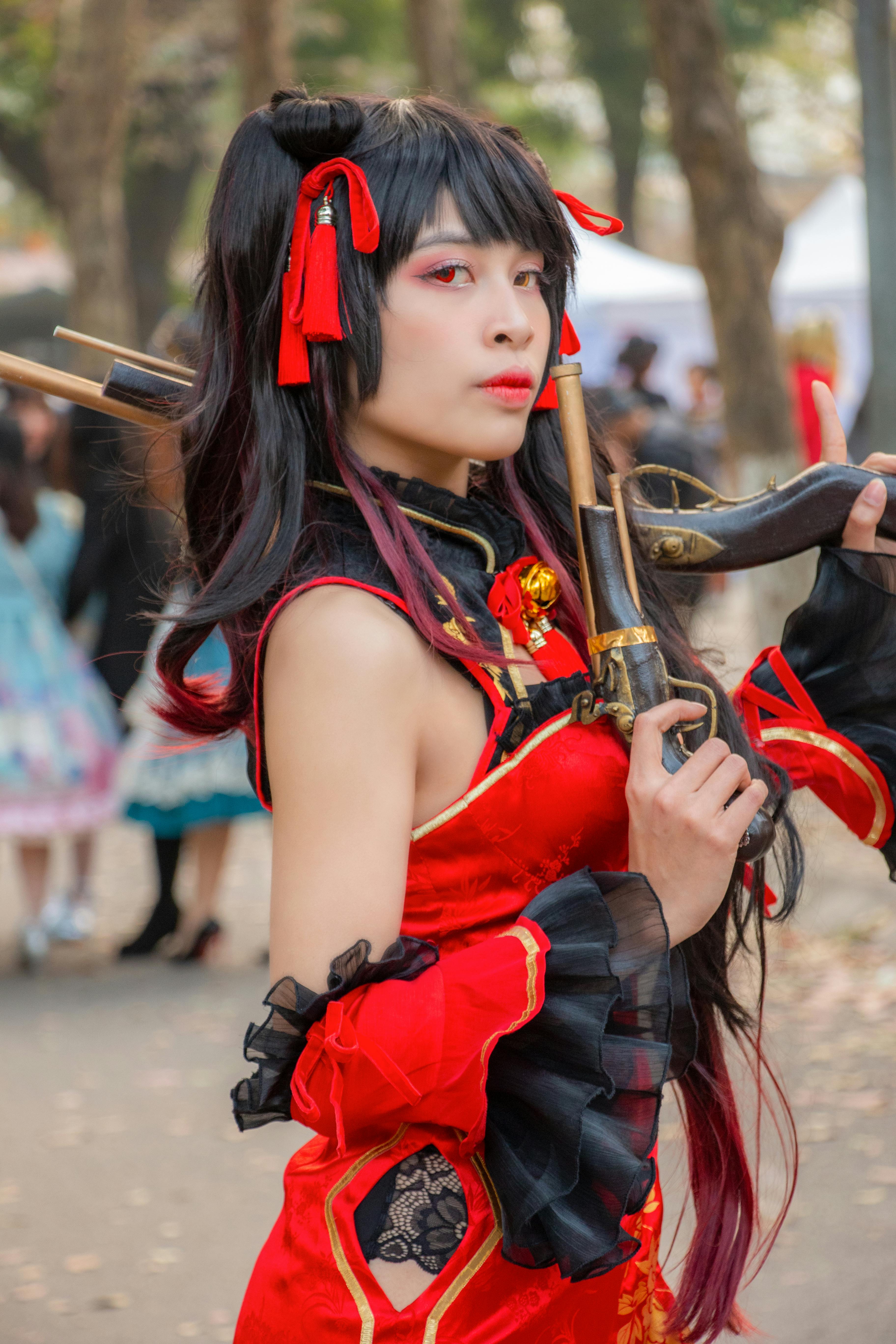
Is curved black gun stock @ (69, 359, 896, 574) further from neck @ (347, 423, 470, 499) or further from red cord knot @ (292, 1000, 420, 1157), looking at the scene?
red cord knot @ (292, 1000, 420, 1157)

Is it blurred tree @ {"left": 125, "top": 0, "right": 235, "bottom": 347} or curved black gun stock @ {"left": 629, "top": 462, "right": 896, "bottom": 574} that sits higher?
blurred tree @ {"left": 125, "top": 0, "right": 235, "bottom": 347}

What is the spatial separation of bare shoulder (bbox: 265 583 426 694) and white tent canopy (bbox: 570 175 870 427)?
1569cm

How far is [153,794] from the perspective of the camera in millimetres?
5586

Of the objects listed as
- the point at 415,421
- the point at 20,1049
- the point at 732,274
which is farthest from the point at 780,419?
the point at 415,421

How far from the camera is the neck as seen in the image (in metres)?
1.63

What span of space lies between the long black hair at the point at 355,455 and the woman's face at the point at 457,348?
0.05 ft

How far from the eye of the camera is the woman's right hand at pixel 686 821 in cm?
140

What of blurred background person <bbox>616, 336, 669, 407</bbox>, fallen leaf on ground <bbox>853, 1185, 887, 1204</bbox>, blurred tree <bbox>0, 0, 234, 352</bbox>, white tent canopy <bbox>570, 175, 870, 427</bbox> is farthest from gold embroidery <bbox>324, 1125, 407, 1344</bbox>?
white tent canopy <bbox>570, 175, 870, 427</bbox>

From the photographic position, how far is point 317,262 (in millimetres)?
1501

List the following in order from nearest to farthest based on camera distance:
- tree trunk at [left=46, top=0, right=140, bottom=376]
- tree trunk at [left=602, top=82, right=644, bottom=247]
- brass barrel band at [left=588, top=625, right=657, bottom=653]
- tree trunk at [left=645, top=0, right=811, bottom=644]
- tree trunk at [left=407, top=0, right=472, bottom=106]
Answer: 1. brass barrel band at [left=588, top=625, right=657, bottom=653]
2. tree trunk at [left=645, top=0, right=811, bottom=644]
3. tree trunk at [left=407, top=0, right=472, bottom=106]
4. tree trunk at [left=46, top=0, right=140, bottom=376]
5. tree trunk at [left=602, top=82, right=644, bottom=247]

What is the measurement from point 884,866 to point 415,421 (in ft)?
17.5

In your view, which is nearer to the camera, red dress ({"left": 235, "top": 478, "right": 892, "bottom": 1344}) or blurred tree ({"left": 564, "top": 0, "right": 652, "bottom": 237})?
red dress ({"left": 235, "top": 478, "right": 892, "bottom": 1344})

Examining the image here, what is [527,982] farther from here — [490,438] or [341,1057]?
[490,438]

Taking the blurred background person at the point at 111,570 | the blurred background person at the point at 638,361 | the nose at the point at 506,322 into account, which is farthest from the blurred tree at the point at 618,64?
the nose at the point at 506,322
